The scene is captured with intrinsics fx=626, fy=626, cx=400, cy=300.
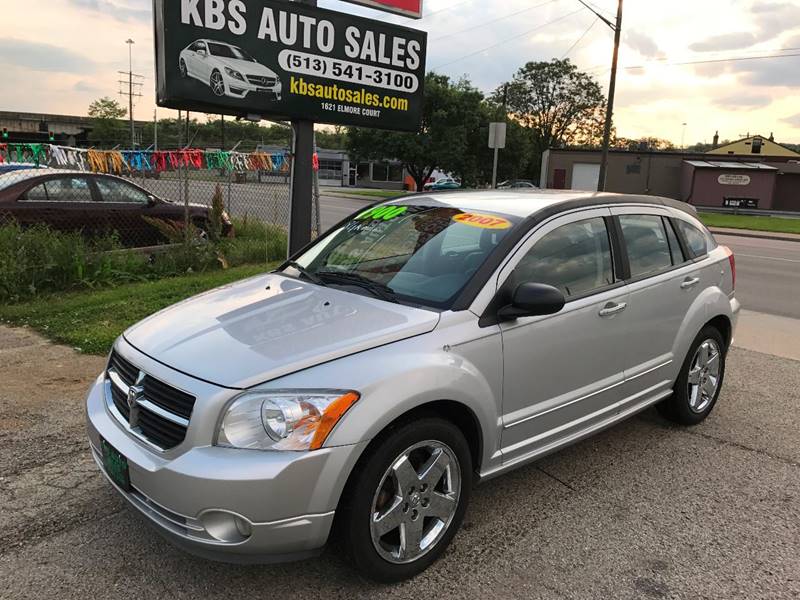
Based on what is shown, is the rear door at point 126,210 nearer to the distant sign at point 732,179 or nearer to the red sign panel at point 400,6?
the red sign panel at point 400,6

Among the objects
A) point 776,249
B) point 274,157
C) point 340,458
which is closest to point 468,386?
point 340,458

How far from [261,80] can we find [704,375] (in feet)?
15.9

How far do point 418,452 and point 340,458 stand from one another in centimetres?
47

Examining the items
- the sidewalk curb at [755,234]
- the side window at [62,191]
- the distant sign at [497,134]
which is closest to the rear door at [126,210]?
the side window at [62,191]

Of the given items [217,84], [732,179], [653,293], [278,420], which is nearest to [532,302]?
[278,420]

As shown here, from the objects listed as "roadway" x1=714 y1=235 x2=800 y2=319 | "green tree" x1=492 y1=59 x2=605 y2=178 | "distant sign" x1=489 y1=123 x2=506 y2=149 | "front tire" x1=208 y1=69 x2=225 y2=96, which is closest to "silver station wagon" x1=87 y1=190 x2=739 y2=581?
"front tire" x1=208 y1=69 x2=225 y2=96

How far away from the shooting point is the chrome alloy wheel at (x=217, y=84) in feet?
19.6

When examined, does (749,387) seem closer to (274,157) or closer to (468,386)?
(468,386)

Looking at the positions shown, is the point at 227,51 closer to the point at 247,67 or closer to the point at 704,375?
the point at 247,67

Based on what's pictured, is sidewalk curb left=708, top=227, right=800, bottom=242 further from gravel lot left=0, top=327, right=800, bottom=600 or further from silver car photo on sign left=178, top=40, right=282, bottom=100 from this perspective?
gravel lot left=0, top=327, right=800, bottom=600

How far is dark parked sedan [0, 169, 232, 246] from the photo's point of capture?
9.51m

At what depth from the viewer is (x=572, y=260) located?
3.54m

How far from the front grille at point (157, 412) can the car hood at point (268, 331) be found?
10 centimetres

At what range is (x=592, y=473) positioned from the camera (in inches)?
149
